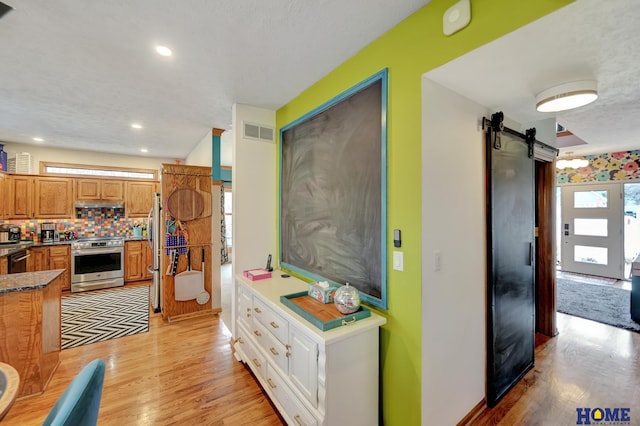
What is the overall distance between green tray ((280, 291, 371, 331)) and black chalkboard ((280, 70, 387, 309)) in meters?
0.23

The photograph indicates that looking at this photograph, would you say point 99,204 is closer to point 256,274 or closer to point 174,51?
point 256,274

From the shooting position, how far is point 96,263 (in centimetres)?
488

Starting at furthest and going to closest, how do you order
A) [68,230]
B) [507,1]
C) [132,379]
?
[68,230] < [132,379] < [507,1]

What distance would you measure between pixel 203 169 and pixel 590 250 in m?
7.85

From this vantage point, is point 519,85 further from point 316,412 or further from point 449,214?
point 316,412

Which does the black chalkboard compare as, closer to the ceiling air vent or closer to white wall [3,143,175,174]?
the ceiling air vent

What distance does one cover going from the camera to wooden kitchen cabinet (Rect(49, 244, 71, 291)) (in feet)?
15.3

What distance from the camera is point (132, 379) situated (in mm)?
2371

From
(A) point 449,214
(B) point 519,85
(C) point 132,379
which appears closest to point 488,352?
(A) point 449,214

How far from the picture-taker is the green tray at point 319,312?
1572mm

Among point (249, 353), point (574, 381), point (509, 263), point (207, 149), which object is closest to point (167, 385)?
point (249, 353)

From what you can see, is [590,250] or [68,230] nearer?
[68,230]

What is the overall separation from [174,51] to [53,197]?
4.96 m

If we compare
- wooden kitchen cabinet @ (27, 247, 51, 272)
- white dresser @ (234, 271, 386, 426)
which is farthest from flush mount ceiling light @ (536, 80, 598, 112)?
A: wooden kitchen cabinet @ (27, 247, 51, 272)
